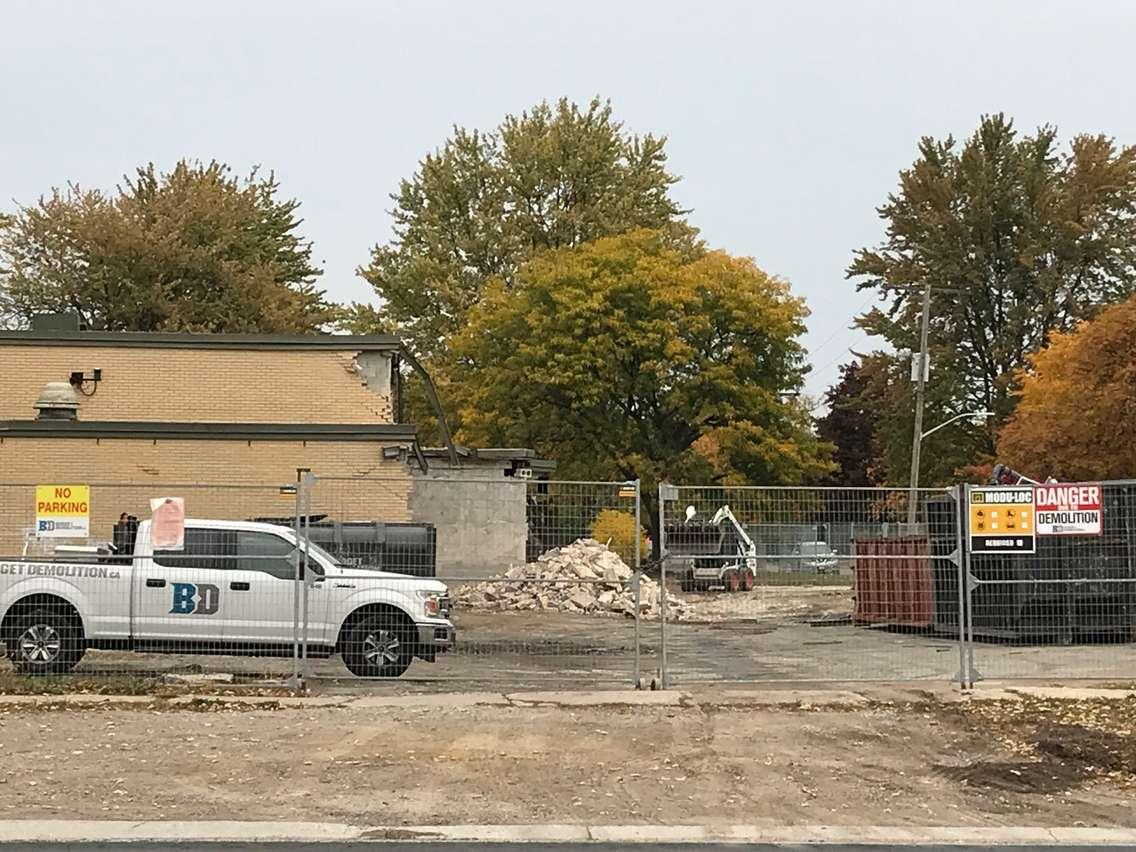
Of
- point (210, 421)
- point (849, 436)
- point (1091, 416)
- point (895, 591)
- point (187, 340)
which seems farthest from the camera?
point (849, 436)

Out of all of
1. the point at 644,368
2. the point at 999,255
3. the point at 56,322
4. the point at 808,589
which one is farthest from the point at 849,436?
the point at 808,589

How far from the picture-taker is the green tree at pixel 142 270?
4962 centimetres

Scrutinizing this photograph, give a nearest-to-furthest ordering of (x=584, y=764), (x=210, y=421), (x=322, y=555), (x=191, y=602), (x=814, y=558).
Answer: (x=584, y=764), (x=191, y=602), (x=322, y=555), (x=814, y=558), (x=210, y=421)

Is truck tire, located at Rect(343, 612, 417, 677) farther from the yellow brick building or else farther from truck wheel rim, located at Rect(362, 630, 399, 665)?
the yellow brick building

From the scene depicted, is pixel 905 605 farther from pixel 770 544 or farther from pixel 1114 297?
pixel 1114 297

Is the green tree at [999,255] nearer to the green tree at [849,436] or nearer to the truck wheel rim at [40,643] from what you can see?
the green tree at [849,436]

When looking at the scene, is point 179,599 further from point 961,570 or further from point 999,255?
point 999,255

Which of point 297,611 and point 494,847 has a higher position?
point 297,611

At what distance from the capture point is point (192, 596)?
14.1 metres

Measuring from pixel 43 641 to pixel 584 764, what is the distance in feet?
23.4

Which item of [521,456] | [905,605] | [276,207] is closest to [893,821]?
[905,605]

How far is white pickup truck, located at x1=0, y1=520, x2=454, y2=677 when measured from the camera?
1405cm

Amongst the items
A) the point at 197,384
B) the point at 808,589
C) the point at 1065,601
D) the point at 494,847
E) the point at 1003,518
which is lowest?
the point at 494,847

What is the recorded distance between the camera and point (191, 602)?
14.1 meters
